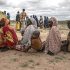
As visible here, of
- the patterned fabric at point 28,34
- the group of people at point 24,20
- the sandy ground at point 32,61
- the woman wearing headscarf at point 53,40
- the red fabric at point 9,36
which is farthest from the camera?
the group of people at point 24,20

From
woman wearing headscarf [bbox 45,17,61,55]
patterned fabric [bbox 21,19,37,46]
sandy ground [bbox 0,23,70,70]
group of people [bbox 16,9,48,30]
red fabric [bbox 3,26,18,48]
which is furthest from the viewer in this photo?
group of people [bbox 16,9,48,30]

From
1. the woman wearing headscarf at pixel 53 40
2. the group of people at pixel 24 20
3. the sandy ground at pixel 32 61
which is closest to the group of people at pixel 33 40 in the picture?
the woman wearing headscarf at pixel 53 40

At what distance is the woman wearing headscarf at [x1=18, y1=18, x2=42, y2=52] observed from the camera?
1041 cm

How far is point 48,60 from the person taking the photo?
9602mm

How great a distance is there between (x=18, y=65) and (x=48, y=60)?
1.16 m

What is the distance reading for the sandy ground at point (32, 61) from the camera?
A: 8.83 m

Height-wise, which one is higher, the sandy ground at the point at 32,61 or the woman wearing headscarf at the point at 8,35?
the woman wearing headscarf at the point at 8,35

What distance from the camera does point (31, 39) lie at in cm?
1052

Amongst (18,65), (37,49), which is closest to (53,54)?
(37,49)

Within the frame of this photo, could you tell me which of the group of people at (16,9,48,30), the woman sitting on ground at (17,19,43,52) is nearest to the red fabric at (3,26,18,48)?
the woman sitting on ground at (17,19,43,52)

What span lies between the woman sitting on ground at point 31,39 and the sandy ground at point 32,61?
0.25 m

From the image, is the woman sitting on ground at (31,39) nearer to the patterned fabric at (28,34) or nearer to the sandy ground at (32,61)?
the patterned fabric at (28,34)

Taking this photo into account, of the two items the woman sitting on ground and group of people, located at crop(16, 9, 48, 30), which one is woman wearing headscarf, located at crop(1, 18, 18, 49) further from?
group of people, located at crop(16, 9, 48, 30)

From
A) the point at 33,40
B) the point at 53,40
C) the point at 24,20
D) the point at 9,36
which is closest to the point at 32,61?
the point at 33,40
